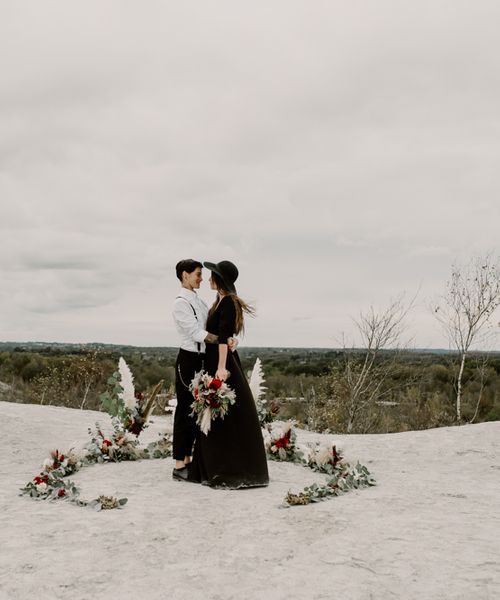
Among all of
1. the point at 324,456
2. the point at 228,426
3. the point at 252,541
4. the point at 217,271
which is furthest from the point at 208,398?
the point at 324,456

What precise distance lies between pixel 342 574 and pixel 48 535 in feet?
7.43

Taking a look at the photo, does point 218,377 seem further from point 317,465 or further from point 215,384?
point 317,465

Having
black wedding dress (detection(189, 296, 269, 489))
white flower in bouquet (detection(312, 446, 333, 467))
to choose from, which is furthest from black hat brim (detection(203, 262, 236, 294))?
white flower in bouquet (detection(312, 446, 333, 467))

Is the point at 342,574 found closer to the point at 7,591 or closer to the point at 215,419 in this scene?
the point at 7,591

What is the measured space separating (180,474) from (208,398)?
3.45 ft

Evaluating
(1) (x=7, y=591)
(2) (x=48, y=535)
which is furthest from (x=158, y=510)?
(1) (x=7, y=591)

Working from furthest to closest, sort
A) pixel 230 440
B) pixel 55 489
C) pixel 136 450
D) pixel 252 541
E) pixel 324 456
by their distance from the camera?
1. pixel 136 450
2. pixel 324 456
3. pixel 230 440
4. pixel 55 489
5. pixel 252 541

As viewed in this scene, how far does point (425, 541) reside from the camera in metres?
4.59

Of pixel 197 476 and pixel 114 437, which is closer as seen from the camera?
pixel 197 476

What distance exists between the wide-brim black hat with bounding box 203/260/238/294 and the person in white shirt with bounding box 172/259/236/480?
24 cm

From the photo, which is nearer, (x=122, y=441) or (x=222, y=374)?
(x=222, y=374)

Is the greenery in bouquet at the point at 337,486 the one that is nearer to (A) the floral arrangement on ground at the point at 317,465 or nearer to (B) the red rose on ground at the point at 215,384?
(A) the floral arrangement on ground at the point at 317,465

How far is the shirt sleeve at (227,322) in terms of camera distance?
20.6 feet

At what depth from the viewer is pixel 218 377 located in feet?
20.6
